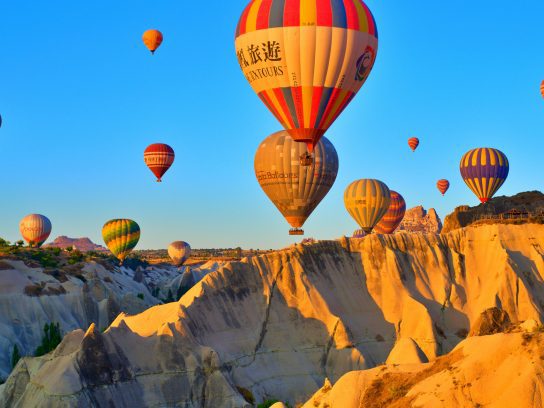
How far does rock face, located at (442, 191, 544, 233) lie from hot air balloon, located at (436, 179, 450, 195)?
138ft

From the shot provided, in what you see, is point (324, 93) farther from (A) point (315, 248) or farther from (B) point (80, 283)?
(B) point (80, 283)

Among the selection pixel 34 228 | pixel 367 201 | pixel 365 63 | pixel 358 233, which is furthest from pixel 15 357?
pixel 358 233

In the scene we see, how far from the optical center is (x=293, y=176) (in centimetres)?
6731

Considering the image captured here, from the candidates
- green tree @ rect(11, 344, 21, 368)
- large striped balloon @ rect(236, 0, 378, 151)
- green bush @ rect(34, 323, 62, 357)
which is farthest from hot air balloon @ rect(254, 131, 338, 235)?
green tree @ rect(11, 344, 21, 368)

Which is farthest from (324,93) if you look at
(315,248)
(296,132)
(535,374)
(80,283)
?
(80,283)

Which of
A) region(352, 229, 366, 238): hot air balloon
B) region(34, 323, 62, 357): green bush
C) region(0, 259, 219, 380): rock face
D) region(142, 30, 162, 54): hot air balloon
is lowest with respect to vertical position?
region(34, 323, 62, 357): green bush

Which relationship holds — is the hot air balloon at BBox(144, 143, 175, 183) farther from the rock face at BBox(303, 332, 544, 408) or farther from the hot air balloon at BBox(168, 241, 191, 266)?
the rock face at BBox(303, 332, 544, 408)

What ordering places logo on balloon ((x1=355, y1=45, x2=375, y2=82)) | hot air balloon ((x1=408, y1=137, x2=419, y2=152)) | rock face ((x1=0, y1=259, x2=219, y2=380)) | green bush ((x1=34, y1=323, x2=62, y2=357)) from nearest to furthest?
1. logo on balloon ((x1=355, y1=45, x2=375, y2=82))
2. green bush ((x1=34, y1=323, x2=62, y2=357))
3. rock face ((x1=0, y1=259, x2=219, y2=380))
4. hot air balloon ((x1=408, y1=137, x2=419, y2=152))

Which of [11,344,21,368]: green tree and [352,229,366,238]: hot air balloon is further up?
[352,229,366,238]: hot air balloon

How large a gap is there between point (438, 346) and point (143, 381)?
24.9 meters

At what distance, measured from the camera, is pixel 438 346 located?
191ft

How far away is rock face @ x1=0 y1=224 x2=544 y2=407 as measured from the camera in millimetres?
43531

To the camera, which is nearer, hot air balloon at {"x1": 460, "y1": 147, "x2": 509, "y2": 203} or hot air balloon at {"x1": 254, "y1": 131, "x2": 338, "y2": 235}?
hot air balloon at {"x1": 254, "y1": 131, "x2": 338, "y2": 235}

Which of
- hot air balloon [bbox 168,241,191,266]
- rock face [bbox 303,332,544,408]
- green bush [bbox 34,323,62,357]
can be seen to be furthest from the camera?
hot air balloon [bbox 168,241,191,266]
